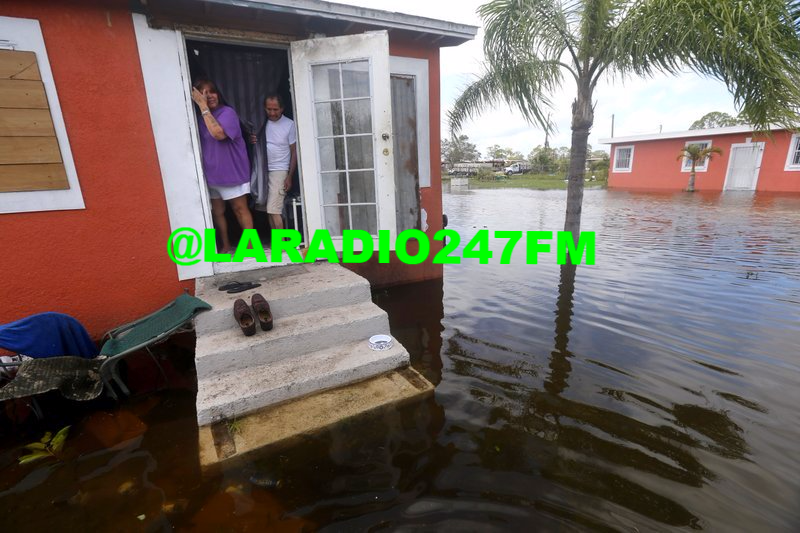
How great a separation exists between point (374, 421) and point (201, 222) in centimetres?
252

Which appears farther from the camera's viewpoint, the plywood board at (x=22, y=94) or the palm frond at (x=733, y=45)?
the palm frond at (x=733, y=45)

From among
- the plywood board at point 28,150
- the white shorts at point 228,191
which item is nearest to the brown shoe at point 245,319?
the white shorts at point 228,191

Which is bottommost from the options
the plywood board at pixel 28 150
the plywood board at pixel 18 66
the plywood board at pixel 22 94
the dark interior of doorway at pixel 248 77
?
the plywood board at pixel 28 150

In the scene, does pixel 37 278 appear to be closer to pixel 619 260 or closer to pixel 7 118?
pixel 7 118

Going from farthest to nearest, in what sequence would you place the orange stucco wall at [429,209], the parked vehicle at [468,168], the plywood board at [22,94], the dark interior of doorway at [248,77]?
→ the parked vehicle at [468,168]
the dark interior of doorway at [248,77]
the orange stucco wall at [429,209]
the plywood board at [22,94]

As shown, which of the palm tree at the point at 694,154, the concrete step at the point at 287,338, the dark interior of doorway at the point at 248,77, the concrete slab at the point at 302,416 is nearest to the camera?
the concrete slab at the point at 302,416

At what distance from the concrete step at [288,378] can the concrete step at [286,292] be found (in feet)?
1.43

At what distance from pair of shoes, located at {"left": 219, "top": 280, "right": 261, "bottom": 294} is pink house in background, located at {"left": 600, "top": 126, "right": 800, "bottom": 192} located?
17.0 metres

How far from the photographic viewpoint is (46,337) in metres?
2.69

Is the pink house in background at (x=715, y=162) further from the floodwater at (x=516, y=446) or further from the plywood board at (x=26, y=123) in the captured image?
the plywood board at (x=26, y=123)

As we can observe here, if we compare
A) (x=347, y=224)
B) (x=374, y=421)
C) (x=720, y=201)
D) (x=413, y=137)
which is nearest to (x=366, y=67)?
(x=413, y=137)

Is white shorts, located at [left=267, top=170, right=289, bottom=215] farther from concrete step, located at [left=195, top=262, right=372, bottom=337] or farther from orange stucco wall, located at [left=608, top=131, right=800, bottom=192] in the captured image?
orange stucco wall, located at [left=608, top=131, right=800, bottom=192]

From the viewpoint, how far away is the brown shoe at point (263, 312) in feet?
9.35

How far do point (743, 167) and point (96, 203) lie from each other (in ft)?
73.8
